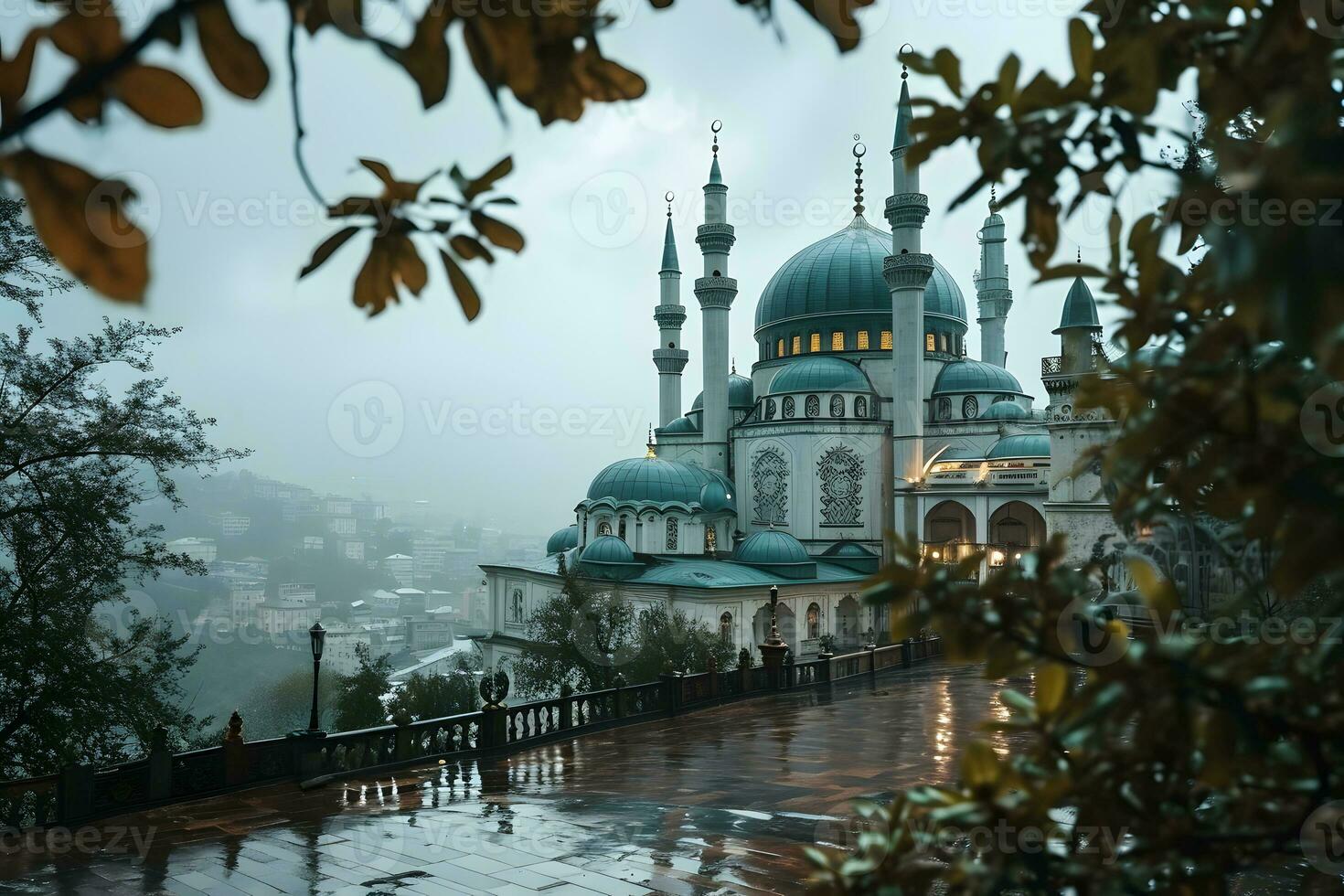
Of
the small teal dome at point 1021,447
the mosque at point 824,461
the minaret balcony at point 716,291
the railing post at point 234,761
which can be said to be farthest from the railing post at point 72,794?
the minaret balcony at point 716,291

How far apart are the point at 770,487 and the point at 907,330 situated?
25.0 ft

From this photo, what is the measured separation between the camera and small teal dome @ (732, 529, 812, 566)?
29688 mm

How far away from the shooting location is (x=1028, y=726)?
1409mm

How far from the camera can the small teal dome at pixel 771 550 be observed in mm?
29688

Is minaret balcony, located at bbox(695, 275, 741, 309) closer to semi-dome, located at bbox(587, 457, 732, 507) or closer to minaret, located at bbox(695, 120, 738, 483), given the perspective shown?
minaret, located at bbox(695, 120, 738, 483)

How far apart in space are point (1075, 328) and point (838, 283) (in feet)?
42.4

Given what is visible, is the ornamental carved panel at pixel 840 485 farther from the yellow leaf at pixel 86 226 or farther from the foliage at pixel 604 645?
the yellow leaf at pixel 86 226

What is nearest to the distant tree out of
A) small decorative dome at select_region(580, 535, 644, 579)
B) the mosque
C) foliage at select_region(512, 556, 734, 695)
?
foliage at select_region(512, 556, 734, 695)

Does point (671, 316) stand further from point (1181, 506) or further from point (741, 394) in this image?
point (1181, 506)

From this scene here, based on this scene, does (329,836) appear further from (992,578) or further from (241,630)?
(241,630)

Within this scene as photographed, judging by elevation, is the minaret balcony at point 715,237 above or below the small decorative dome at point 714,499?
above

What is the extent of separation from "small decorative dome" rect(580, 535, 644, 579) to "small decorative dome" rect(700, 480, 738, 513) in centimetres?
382

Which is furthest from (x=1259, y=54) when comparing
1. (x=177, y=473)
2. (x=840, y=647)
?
(x=840, y=647)

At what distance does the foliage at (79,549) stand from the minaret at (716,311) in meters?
23.7
